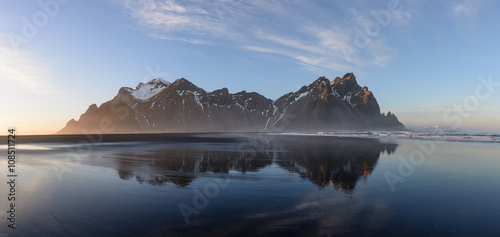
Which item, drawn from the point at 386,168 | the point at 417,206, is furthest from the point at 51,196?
the point at 386,168

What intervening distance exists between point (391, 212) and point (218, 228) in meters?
6.78

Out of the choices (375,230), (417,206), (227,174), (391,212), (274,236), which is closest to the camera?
(274,236)

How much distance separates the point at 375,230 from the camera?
27.1 ft

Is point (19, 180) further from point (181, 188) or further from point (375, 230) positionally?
point (375, 230)

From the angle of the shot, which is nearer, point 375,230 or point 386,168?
point 375,230

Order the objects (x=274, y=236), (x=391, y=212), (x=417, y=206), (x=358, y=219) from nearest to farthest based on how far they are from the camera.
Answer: (x=274, y=236) < (x=358, y=219) < (x=391, y=212) < (x=417, y=206)

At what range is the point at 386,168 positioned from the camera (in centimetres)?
2069

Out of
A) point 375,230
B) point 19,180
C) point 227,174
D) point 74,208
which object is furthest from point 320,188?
point 19,180

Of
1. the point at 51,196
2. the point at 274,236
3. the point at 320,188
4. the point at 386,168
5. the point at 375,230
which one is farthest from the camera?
the point at 386,168

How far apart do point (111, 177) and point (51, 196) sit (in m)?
4.57

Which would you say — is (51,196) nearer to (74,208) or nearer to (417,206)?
(74,208)

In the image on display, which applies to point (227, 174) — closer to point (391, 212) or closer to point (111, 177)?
point (111, 177)

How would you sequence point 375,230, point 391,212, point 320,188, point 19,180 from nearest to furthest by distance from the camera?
point 375,230
point 391,212
point 320,188
point 19,180

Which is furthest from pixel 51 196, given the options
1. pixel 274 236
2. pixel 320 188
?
pixel 320 188
